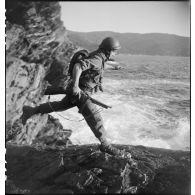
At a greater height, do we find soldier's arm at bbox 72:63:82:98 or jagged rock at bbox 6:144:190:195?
soldier's arm at bbox 72:63:82:98

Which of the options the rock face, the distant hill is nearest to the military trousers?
the distant hill

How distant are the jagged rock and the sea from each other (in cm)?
582

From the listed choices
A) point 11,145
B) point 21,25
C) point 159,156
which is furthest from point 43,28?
point 159,156

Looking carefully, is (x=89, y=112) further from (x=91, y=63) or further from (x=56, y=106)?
(x=91, y=63)

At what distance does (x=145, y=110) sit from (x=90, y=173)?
865 inches

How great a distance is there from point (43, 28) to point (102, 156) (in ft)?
30.2

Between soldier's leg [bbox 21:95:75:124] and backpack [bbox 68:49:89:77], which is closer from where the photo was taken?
backpack [bbox 68:49:89:77]

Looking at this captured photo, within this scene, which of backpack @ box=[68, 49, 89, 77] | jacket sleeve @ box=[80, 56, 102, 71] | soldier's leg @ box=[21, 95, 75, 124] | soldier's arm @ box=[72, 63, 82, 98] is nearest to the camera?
soldier's arm @ box=[72, 63, 82, 98]

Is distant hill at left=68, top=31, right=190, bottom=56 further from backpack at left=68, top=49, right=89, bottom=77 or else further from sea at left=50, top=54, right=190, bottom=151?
backpack at left=68, top=49, right=89, bottom=77

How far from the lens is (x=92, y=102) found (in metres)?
4.34

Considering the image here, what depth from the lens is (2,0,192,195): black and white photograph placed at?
4.01 m

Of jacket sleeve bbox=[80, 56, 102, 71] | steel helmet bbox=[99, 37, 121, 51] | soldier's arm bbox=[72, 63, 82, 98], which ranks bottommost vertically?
soldier's arm bbox=[72, 63, 82, 98]
